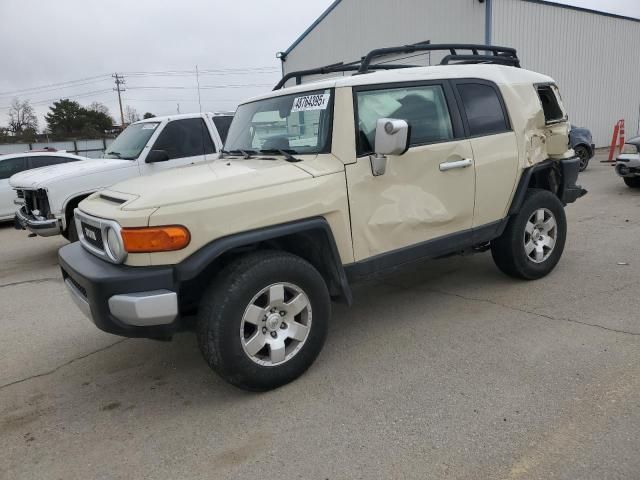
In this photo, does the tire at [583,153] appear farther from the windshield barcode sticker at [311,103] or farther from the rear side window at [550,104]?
the windshield barcode sticker at [311,103]

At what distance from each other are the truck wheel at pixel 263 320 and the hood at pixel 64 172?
4.63 m

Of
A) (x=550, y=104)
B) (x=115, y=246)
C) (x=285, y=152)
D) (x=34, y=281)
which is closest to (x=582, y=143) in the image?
(x=550, y=104)

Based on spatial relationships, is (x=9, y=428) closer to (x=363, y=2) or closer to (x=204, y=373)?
(x=204, y=373)

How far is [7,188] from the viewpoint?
10289mm

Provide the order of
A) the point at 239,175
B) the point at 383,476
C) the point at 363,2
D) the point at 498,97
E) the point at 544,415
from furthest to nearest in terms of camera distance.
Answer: the point at 363,2
the point at 498,97
the point at 239,175
the point at 544,415
the point at 383,476

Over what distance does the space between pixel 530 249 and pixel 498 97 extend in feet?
4.86

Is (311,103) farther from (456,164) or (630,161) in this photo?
(630,161)

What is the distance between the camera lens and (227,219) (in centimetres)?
297

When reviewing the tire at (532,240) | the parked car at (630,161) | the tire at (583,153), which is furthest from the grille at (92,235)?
the tire at (583,153)

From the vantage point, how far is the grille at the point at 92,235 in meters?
3.14

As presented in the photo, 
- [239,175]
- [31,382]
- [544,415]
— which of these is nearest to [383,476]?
[544,415]

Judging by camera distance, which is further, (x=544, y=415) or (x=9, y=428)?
(x=9, y=428)

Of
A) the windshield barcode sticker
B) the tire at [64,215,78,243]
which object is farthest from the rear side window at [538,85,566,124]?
the tire at [64,215,78,243]

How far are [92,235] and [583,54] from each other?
20667 millimetres
